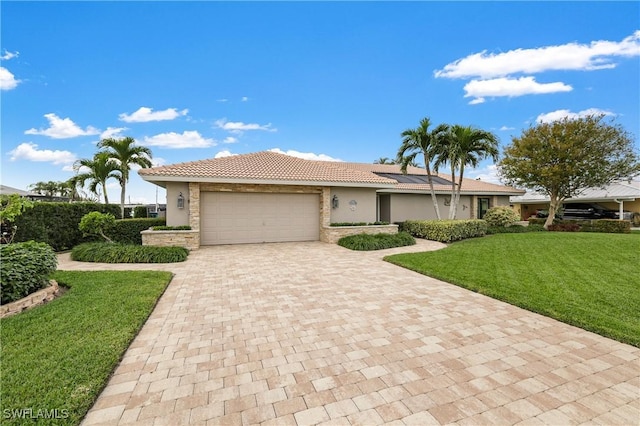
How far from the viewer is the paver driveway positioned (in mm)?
2500

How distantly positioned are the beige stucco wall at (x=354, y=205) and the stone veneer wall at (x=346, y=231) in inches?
41.6

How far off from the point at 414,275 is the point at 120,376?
21.1ft

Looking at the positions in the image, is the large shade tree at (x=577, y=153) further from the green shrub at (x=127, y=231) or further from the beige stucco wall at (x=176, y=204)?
the green shrub at (x=127, y=231)

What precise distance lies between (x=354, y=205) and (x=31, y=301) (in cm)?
1202

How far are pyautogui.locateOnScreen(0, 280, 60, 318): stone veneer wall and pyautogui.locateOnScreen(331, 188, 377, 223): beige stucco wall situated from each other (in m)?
10.6

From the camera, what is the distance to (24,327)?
157 inches

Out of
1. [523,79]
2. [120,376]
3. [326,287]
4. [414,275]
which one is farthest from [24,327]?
[523,79]

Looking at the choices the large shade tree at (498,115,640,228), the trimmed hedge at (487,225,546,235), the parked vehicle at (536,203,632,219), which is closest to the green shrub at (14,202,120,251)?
the trimmed hedge at (487,225,546,235)

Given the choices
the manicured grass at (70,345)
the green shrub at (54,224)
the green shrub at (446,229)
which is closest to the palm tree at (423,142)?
the green shrub at (446,229)

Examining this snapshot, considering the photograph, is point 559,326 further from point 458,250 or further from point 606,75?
point 606,75

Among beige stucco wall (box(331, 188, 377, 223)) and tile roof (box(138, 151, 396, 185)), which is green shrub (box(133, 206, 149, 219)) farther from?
beige stucco wall (box(331, 188, 377, 223))

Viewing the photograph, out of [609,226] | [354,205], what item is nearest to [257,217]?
[354,205]

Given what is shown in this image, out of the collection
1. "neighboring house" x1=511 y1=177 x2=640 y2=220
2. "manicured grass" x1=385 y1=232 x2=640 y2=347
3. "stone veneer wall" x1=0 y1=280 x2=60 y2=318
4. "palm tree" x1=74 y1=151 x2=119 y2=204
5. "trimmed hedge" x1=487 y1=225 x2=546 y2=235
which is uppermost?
Result: "palm tree" x1=74 y1=151 x2=119 y2=204

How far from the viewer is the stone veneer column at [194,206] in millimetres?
11627
